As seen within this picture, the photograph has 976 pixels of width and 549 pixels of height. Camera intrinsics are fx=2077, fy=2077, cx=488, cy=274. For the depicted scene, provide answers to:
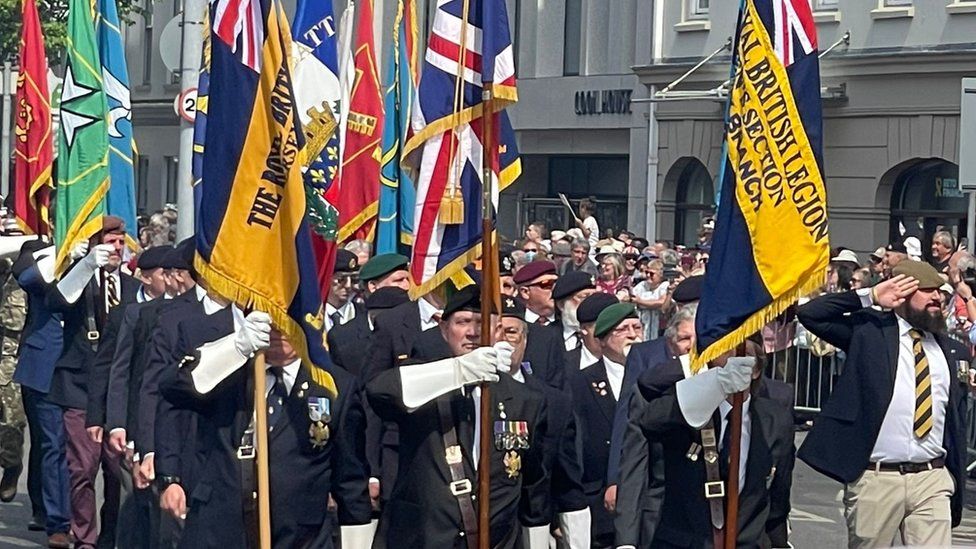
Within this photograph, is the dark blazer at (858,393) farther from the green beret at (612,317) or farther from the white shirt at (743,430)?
the white shirt at (743,430)

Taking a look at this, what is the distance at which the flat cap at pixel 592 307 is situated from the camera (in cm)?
1030

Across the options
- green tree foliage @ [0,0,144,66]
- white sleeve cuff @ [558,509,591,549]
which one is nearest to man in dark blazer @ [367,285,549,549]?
white sleeve cuff @ [558,509,591,549]

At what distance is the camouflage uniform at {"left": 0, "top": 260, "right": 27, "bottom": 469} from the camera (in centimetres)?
1390

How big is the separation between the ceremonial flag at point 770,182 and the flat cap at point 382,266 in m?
4.04

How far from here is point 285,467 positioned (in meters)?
7.86

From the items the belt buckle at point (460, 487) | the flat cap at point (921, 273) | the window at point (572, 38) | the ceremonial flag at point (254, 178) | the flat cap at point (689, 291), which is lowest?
the belt buckle at point (460, 487)

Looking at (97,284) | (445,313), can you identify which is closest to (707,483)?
(445,313)

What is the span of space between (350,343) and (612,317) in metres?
1.61

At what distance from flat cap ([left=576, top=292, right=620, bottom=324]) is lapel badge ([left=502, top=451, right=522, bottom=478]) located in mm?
2530

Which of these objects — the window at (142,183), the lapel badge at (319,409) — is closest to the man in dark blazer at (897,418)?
the lapel badge at (319,409)

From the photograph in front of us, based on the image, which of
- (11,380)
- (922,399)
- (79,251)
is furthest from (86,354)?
(922,399)

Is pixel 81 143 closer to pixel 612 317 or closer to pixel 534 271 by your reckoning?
pixel 534 271

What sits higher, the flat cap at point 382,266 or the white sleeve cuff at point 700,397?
the flat cap at point 382,266

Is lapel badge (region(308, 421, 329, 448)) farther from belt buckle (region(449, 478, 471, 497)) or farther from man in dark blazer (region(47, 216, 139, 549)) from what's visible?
man in dark blazer (region(47, 216, 139, 549))
